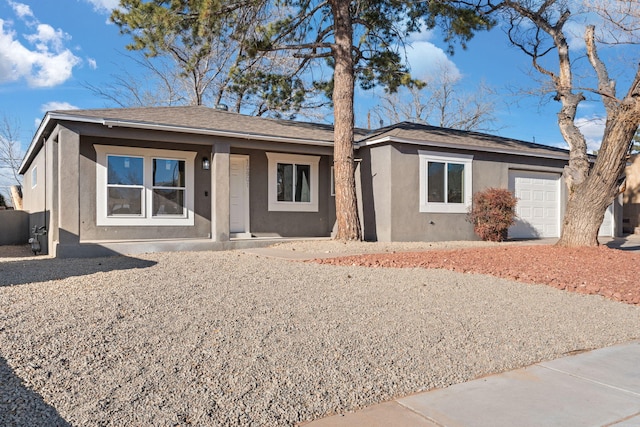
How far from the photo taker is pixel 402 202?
535 inches

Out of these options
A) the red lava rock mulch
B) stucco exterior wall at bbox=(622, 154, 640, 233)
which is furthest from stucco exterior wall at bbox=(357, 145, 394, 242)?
stucco exterior wall at bbox=(622, 154, 640, 233)

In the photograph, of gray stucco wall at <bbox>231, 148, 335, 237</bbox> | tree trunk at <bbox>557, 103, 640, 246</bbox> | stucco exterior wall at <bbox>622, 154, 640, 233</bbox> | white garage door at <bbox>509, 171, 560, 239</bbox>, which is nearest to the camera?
tree trunk at <bbox>557, 103, 640, 246</bbox>

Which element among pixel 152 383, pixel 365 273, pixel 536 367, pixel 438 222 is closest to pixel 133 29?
pixel 365 273

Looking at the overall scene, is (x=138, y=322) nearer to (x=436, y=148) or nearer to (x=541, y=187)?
(x=436, y=148)

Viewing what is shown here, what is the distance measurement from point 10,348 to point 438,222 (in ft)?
39.2

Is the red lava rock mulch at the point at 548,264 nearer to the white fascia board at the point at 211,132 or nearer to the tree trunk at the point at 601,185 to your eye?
the tree trunk at the point at 601,185

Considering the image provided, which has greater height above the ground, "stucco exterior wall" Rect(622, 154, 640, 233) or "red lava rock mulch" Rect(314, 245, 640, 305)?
"stucco exterior wall" Rect(622, 154, 640, 233)

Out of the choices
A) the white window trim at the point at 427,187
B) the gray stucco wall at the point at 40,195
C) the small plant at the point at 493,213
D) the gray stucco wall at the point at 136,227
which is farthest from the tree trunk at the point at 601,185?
the gray stucco wall at the point at 40,195

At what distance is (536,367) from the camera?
13.9ft

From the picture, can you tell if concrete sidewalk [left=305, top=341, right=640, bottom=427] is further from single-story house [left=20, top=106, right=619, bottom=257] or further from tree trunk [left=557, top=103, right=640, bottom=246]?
single-story house [left=20, top=106, right=619, bottom=257]

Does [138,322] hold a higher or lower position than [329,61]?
lower

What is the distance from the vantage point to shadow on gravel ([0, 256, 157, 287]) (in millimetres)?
7084

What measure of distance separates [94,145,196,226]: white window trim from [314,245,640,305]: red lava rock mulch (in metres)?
5.31

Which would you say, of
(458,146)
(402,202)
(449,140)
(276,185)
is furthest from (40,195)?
(458,146)
